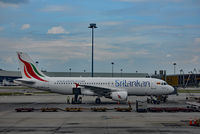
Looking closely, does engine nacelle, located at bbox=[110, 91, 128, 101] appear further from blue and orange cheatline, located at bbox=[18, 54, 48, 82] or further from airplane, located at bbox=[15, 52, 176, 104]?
blue and orange cheatline, located at bbox=[18, 54, 48, 82]

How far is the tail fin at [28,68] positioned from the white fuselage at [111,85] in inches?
45.4

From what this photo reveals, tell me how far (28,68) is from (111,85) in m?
13.4

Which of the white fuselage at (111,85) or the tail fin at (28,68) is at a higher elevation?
the tail fin at (28,68)

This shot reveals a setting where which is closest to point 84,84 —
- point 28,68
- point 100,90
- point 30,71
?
point 100,90

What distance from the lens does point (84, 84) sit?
42719 mm

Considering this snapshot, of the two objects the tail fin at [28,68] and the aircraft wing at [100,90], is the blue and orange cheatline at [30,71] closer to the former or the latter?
the tail fin at [28,68]

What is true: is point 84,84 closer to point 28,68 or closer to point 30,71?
point 30,71

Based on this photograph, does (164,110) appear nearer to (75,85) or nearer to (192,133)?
(192,133)

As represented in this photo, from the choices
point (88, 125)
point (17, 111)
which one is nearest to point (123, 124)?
point (88, 125)

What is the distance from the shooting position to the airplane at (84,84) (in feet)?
138

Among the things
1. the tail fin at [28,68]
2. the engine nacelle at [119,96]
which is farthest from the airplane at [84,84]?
the engine nacelle at [119,96]

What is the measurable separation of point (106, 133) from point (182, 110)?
15.5 metres

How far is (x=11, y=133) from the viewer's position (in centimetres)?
1762

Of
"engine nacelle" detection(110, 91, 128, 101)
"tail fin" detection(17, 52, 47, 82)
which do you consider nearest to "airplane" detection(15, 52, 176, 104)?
"tail fin" detection(17, 52, 47, 82)
